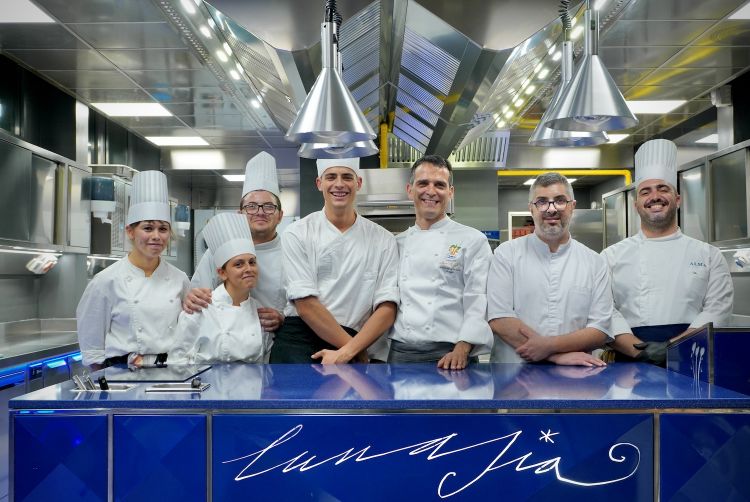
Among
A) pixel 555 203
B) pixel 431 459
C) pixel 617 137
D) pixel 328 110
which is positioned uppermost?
pixel 617 137

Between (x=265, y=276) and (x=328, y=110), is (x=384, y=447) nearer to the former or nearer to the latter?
(x=328, y=110)

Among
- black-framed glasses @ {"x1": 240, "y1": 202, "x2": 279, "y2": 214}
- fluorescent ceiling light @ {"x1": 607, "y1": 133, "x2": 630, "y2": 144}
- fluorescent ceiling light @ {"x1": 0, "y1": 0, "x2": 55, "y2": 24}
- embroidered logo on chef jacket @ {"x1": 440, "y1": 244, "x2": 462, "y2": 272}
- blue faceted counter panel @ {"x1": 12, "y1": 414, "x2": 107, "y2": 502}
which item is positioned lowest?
blue faceted counter panel @ {"x1": 12, "y1": 414, "x2": 107, "y2": 502}

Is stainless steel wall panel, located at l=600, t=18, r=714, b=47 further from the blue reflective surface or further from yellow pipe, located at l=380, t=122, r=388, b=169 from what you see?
the blue reflective surface

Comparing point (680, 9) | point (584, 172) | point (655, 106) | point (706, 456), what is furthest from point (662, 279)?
point (584, 172)

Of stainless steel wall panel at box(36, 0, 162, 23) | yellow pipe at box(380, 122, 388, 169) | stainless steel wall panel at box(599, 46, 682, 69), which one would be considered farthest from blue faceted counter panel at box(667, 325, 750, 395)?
yellow pipe at box(380, 122, 388, 169)

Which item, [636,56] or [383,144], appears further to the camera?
[383,144]

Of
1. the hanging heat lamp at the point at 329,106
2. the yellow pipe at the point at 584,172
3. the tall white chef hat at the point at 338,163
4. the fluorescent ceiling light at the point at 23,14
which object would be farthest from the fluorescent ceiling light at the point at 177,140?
the hanging heat lamp at the point at 329,106

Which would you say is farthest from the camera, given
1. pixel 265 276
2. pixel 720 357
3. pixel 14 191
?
pixel 14 191

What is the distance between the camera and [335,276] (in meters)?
2.73

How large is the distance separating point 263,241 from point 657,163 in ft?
5.62

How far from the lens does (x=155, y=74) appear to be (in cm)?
496

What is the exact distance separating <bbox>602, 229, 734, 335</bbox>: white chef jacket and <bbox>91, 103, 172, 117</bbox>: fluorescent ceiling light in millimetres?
4410

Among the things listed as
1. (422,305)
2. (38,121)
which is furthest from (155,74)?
(422,305)

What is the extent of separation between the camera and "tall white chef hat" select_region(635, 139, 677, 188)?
290 cm
